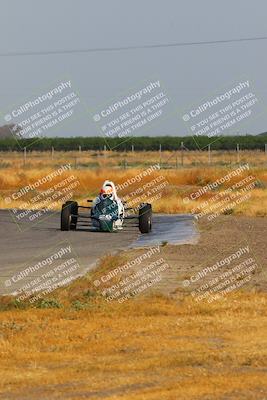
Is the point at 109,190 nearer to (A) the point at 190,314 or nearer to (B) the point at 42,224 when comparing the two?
(B) the point at 42,224

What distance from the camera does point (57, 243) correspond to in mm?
25703

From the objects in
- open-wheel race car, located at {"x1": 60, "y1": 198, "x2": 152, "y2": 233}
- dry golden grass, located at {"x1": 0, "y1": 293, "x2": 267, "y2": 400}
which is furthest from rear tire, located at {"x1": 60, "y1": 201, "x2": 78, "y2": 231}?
dry golden grass, located at {"x1": 0, "y1": 293, "x2": 267, "y2": 400}

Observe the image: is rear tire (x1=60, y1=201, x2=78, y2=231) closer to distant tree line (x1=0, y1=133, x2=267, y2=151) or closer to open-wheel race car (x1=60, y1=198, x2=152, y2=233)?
open-wheel race car (x1=60, y1=198, x2=152, y2=233)

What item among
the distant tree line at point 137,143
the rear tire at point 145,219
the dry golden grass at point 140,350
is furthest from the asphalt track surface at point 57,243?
the distant tree line at point 137,143

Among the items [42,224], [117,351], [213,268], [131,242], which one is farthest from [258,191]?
[117,351]

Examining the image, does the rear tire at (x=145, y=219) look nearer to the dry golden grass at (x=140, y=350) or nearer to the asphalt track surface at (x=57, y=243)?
the asphalt track surface at (x=57, y=243)

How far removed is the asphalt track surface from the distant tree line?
87728 mm

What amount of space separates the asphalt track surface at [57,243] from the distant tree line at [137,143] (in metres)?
87.7

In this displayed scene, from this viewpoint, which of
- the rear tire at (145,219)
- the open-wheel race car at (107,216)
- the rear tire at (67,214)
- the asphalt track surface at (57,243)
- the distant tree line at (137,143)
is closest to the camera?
the asphalt track surface at (57,243)

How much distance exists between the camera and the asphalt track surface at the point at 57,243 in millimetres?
19309

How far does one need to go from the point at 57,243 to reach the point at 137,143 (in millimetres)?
101458

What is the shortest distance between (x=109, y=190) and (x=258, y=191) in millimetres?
16691

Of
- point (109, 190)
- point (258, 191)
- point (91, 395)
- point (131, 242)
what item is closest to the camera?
point (91, 395)

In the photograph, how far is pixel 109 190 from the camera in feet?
94.7
